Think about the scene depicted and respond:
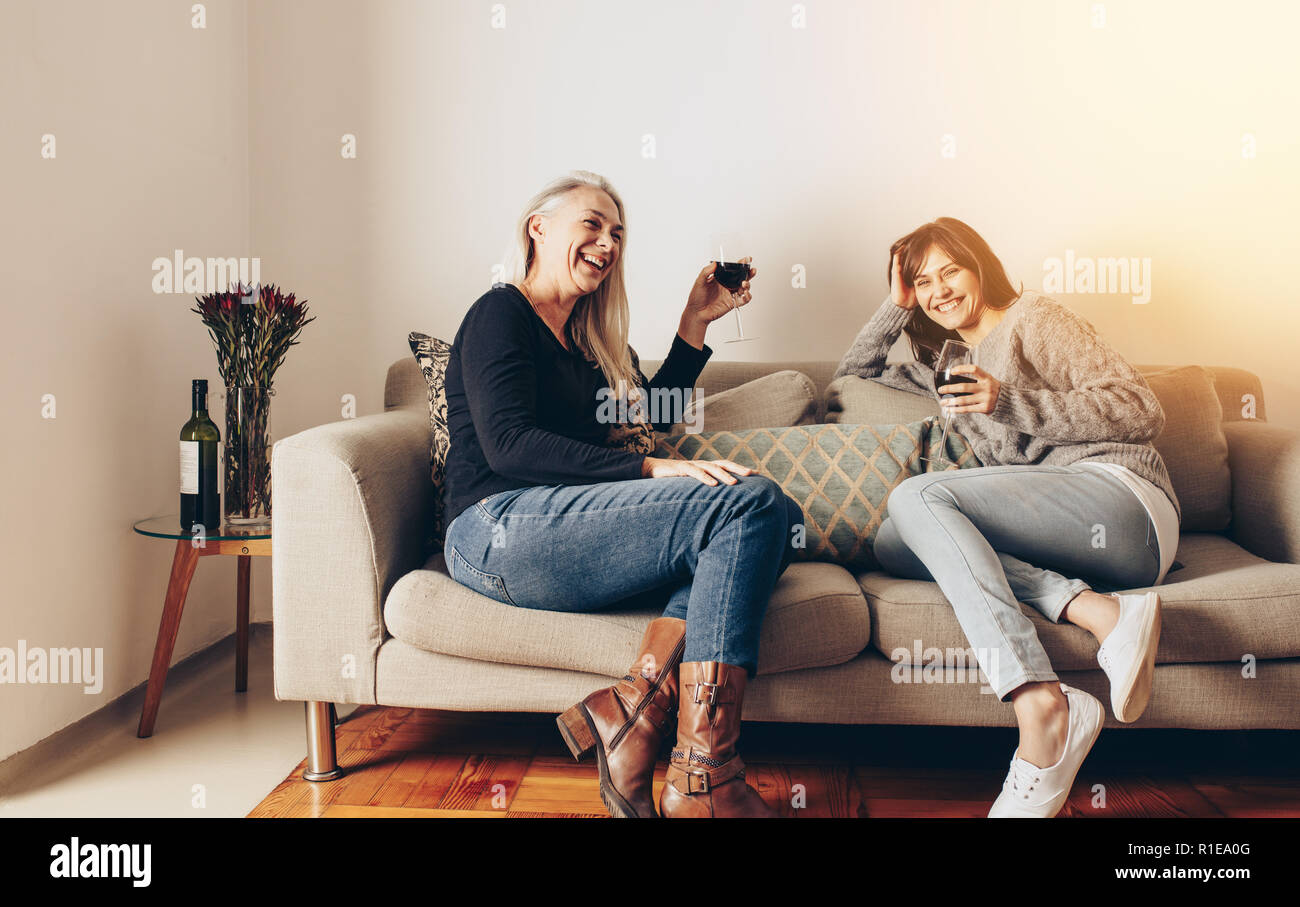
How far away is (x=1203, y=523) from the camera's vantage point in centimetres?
192

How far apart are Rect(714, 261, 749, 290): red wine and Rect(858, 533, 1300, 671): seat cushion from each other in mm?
744

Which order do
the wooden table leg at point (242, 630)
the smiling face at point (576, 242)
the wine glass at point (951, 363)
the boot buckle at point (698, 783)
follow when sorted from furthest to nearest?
the wooden table leg at point (242, 630), the smiling face at point (576, 242), the wine glass at point (951, 363), the boot buckle at point (698, 783)

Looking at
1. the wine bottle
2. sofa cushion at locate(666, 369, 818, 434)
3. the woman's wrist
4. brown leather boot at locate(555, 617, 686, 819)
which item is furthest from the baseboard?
the woman's wrist

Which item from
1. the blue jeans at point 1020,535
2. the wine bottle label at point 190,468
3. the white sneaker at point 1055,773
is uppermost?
the wine bottle label at point 190,468

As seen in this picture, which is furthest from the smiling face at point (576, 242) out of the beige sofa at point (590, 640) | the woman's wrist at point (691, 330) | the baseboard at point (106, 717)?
the baseboard at point (106, 717)

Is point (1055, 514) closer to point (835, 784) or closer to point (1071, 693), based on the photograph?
point (1071, 693)

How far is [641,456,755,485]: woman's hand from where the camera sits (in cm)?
143

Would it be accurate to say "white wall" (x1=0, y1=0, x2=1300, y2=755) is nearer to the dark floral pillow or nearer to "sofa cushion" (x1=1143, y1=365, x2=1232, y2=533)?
"sofa cushion" (x1=1143, y1=365, x2=1232, y2=533)

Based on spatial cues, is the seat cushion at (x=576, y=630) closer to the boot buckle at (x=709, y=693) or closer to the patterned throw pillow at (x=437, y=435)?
the boot buckle at (x=709, y=693)

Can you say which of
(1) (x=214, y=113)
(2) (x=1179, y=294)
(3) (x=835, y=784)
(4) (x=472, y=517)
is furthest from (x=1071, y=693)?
(1) (x=214, y=113)

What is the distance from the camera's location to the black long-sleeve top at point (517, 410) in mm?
1489

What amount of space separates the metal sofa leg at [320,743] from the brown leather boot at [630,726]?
483 millimetres

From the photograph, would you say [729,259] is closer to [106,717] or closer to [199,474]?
[199,474]
